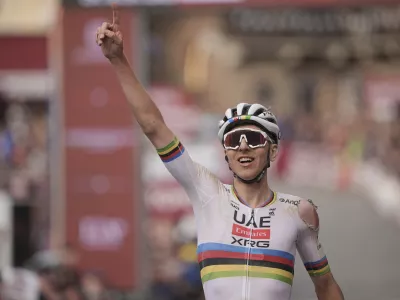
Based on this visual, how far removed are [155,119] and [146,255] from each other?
749 cm

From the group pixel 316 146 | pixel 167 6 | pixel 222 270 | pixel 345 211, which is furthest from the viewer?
pixel 316 146

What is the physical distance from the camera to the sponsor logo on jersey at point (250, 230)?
15.3 feet

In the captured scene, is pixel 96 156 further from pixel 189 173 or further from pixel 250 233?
pixel 250 233

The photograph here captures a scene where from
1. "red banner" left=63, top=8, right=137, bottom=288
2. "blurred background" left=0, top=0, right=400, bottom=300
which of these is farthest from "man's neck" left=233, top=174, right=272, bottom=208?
"red banner" left=63, top=8, right=137, bottom=288

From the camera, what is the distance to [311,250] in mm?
4812

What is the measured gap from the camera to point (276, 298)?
4.64m

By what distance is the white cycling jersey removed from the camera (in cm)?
462

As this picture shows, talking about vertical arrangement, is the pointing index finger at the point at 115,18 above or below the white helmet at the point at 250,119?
above

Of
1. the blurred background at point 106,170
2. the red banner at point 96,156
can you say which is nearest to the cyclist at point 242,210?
the blurred background at point 106,170

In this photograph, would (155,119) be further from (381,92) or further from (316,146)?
(316,146)

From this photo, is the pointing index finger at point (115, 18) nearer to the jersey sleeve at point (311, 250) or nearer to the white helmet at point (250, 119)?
the white helmet at point (250, 119)

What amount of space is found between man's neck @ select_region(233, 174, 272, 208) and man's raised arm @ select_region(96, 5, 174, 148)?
41 cm

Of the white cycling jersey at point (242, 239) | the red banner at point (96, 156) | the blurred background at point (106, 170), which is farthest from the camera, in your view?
the red banner at point (96, 156)

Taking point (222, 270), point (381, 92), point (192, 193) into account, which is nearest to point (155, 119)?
point (192, 193)
